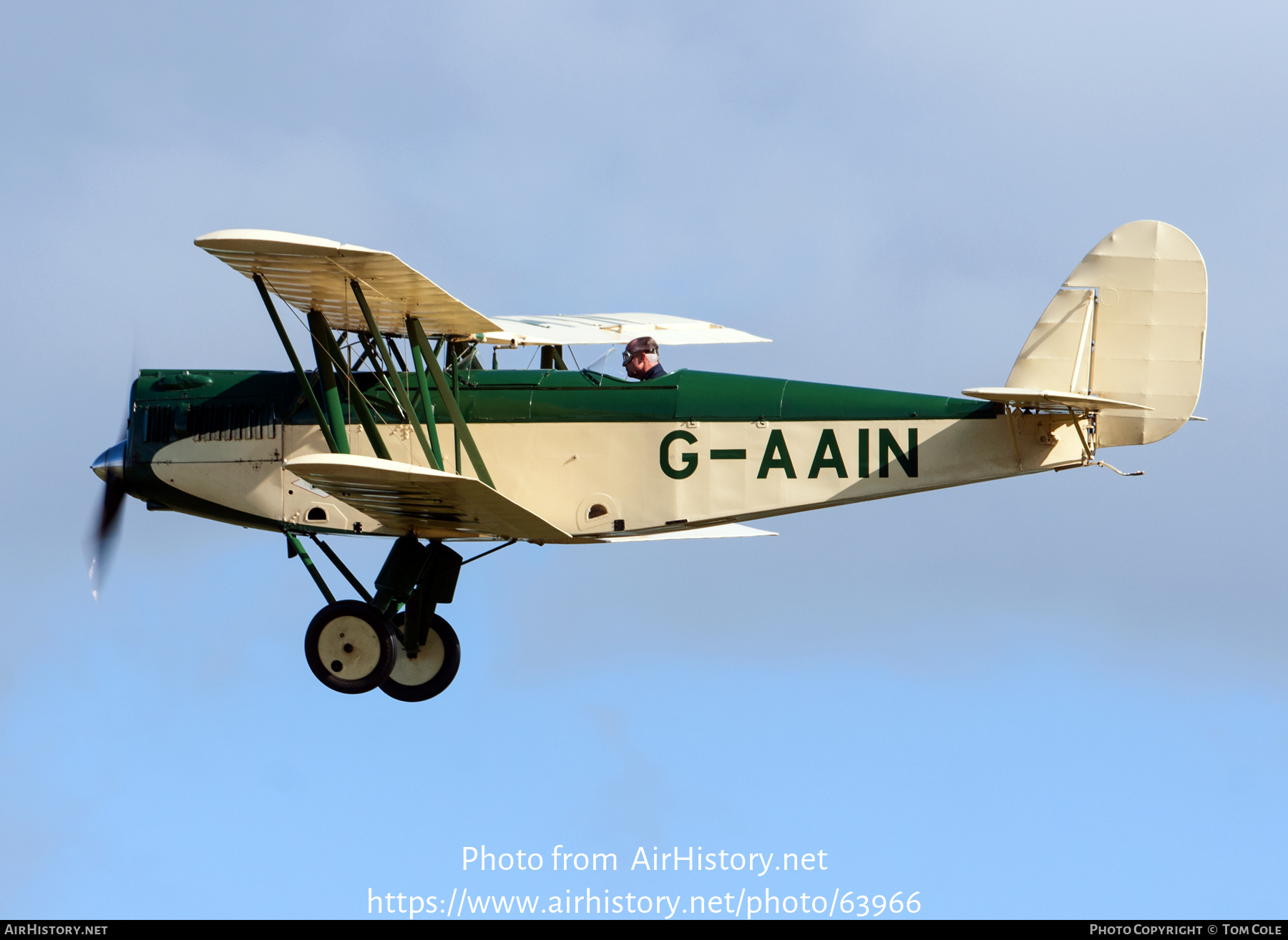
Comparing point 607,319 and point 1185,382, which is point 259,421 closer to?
point 607,319

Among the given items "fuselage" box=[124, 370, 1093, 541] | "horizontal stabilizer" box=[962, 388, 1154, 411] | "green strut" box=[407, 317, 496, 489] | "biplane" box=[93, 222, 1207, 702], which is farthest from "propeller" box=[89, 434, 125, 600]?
"horizontal stabilizer" box=[962, 388, 1154, 411]

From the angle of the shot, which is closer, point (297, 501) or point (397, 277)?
point (397, 277)

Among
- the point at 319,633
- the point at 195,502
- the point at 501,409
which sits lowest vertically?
the point at 319,633

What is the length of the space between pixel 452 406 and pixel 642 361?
175 cm

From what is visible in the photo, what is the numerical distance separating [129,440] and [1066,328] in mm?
8034

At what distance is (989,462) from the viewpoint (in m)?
14.2

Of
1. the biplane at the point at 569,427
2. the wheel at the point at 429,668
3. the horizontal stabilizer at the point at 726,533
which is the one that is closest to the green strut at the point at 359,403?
the biplane at the point at 569,427

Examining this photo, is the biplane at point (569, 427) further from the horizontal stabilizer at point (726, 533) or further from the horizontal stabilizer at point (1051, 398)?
the horizontal stabilizer at point (726, 533)

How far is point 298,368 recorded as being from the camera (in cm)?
1400

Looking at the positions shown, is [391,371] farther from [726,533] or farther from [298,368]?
[726,533]

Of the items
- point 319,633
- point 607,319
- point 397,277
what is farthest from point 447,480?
point 607,319

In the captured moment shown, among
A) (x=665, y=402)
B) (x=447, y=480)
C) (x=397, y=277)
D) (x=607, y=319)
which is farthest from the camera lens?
(x=607, y=319)

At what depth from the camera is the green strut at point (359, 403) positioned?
14273 millimetres

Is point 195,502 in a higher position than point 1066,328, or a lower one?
lower
